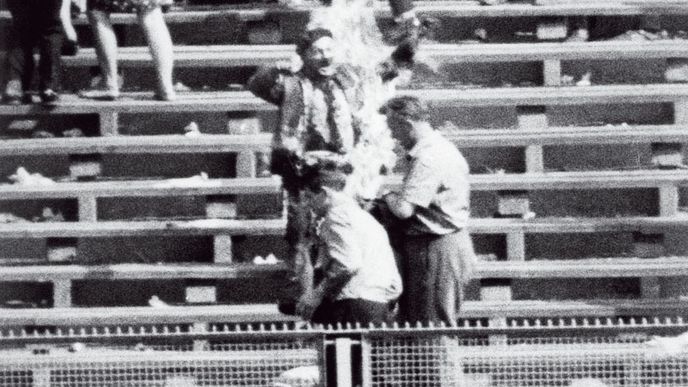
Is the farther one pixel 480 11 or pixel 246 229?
pixel 480 11

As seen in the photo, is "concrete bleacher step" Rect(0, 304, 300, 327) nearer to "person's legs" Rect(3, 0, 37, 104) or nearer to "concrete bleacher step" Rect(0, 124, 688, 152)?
"concrete bleacher step" Rect(0, 124, 688, 152)

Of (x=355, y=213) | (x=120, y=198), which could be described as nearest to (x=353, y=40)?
(x=120, y=198)

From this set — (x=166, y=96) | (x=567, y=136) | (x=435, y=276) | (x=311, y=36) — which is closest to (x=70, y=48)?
(x=166, y=96)

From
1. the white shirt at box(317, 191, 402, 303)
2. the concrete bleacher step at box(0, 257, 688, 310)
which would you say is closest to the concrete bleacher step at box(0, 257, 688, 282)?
the concrete bleacher step at box(0, 257, 688, 310)

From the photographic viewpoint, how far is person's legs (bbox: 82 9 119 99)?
11750mm

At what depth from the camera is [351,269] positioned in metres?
8.78

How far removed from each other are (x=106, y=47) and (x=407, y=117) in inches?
123

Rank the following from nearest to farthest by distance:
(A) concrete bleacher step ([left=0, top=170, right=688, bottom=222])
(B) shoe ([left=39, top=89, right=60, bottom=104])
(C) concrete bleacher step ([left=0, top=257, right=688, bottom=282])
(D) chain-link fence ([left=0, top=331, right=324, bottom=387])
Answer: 1. (D) chain-link fence ([left=0, top=331, right=324, bottom=387])
2. (C) concrete bleacher step ([left=0, top=257, right=688, bottom=282])
3. (A) concrete bleacher step ([left=0, top=170, right=688, bottom=222])
4. (B) shoe ([left=39, top=89, right=60, bottom=104])

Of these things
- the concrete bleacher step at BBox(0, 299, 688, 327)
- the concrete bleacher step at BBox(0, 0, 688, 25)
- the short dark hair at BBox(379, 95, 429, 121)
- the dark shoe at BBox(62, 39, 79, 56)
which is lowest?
the concrete bleacher step at BBox(0, 299, 688, 327)

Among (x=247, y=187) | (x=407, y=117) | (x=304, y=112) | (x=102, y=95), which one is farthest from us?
(x=102, y=95)

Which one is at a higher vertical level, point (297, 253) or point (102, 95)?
point (102, 95)

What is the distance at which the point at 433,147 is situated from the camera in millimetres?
9438

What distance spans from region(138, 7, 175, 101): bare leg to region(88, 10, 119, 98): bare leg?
0.84 feet

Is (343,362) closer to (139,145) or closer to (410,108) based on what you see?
(410,108)
